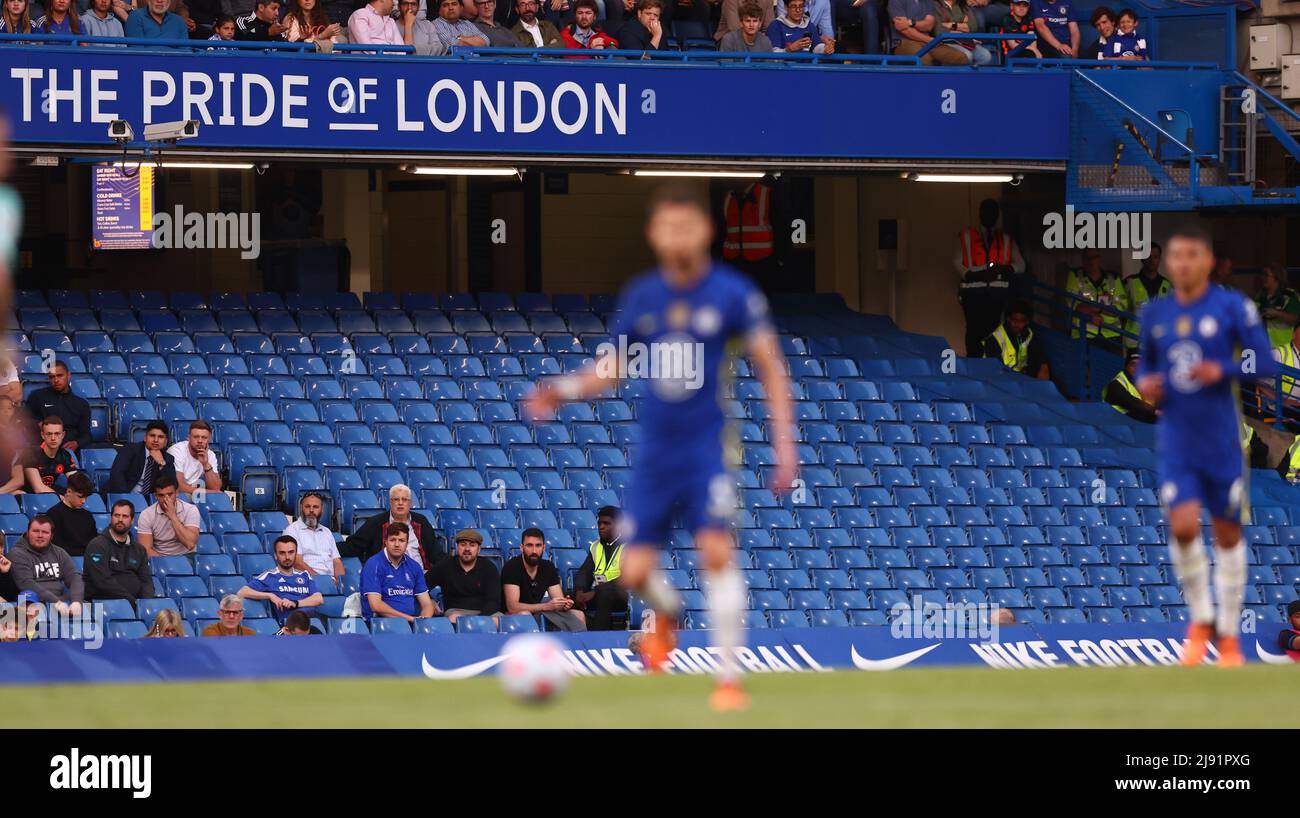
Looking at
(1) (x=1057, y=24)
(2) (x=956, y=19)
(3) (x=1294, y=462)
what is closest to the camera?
(3) (x=1294, y=462)

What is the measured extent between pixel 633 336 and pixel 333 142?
13986 millimetres

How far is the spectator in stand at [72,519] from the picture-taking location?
19000mm

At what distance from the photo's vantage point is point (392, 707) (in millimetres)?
11758

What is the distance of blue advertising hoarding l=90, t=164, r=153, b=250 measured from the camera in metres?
21.5

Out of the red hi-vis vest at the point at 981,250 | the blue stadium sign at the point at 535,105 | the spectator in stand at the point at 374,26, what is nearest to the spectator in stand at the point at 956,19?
the blue stadium sign at the point at 535,105

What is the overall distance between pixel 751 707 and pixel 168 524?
31.1 feet

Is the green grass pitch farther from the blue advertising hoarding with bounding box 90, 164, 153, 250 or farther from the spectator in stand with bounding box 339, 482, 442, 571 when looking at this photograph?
the blue advertising hoarding with bounding box 90, 164, 153, 250

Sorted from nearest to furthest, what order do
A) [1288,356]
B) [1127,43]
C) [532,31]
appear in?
[532,31]
[1127,43]
[1288,356]

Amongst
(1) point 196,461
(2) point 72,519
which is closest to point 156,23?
(1) point 196,461

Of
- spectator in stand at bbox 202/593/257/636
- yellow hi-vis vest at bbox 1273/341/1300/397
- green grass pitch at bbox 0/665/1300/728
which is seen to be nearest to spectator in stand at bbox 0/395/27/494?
spectator in stand at bbox 202/593/257/636

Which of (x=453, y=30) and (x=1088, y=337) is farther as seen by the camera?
(x=1088, y=337)

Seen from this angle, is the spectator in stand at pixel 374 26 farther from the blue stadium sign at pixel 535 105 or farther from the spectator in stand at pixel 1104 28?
the spectator in stand at pixel 1104 28

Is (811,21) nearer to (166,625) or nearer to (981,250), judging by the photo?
(981,250)

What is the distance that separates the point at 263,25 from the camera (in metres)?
23.6
